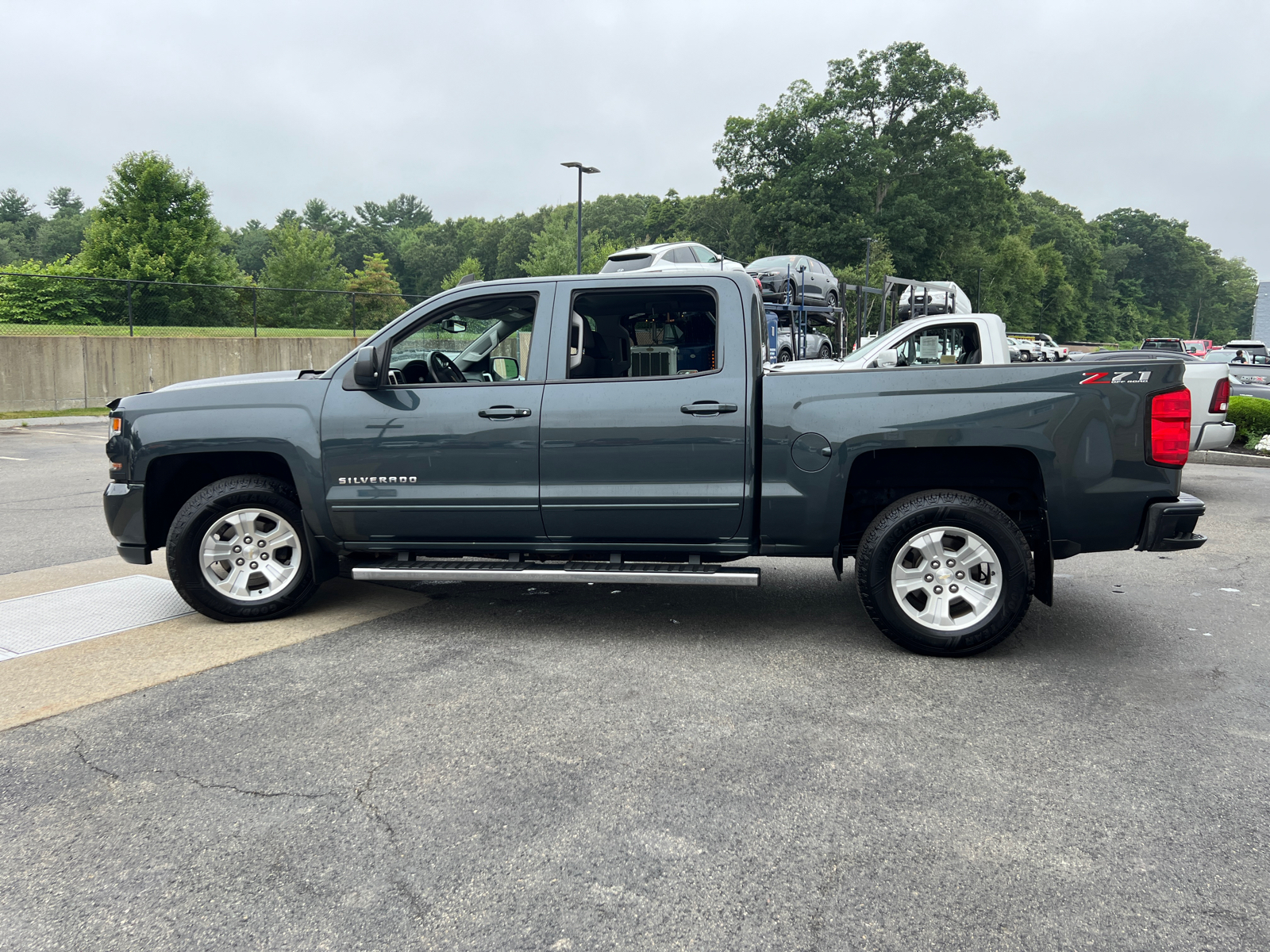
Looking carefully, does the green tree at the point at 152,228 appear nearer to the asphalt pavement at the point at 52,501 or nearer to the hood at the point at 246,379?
the asphalt pavement at the point at 52,501

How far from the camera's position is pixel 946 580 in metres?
4.66

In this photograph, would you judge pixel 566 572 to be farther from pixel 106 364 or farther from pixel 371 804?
pixel 106 364

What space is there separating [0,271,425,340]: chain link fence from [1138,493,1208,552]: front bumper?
23.4 metres

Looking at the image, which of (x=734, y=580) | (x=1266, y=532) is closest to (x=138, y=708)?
(x=734, y=580)

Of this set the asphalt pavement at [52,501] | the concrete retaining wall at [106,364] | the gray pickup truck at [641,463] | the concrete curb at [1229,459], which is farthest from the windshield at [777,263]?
the gray pickup truck at [641,463]

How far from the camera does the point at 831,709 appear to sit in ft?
13.0

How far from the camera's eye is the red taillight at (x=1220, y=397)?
9.91 metres

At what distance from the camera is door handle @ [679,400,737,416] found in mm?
4730

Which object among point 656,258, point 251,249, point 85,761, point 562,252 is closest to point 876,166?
point 562,252

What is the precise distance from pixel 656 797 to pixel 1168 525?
9.94 ft

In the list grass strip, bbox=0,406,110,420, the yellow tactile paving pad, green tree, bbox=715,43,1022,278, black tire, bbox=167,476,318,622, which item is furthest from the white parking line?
green tree, bbox=715,43,1022,278

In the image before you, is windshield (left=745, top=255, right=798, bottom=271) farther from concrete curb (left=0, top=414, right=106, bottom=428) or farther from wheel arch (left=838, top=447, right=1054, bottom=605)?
wheel arch (left=838, top=447, right=1054, bottom=605)

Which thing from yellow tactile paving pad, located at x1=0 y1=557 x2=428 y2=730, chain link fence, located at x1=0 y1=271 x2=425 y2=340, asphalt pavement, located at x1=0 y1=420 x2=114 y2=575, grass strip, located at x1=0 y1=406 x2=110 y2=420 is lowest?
yellow tactile paving pad, located at x1=0 y1=557 x2=428 y2=730

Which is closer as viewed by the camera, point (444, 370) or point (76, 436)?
point (444, 370)
